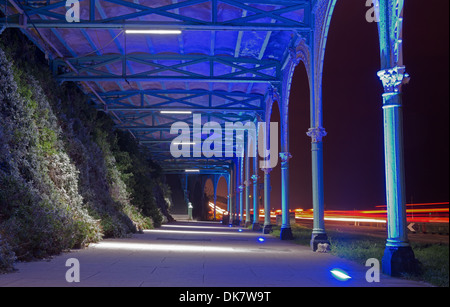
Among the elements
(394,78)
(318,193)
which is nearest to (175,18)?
(318,193)

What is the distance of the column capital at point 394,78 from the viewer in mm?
8727

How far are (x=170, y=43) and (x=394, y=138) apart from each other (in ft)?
A: 37.5

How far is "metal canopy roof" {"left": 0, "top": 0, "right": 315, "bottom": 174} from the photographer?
14.3 m

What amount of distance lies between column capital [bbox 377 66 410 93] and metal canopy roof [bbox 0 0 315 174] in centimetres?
604

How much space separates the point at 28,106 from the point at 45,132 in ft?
4.06

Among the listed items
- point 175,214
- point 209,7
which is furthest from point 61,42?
point 175,214

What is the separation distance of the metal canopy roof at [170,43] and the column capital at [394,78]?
19.8 feet

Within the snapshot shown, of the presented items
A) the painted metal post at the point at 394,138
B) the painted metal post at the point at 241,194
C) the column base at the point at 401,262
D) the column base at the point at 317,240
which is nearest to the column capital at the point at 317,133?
the column base at the point at 317,240

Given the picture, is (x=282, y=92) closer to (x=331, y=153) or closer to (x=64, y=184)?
(x=64, y=184)

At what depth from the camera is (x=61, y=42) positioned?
1844 cm

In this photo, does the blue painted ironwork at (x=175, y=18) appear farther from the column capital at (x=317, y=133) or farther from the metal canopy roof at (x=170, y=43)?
the column capital at (x=317, y=133)

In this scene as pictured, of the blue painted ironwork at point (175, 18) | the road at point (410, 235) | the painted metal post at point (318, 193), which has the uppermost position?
the blue painted ironwork at point (175, 18)

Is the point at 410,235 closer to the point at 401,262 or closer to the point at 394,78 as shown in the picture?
the point at 401,262

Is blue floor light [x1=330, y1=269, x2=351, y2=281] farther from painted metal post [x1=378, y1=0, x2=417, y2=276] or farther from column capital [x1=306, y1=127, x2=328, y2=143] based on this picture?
column capital [x1=306, y1=127, x2=328, y2=143]
